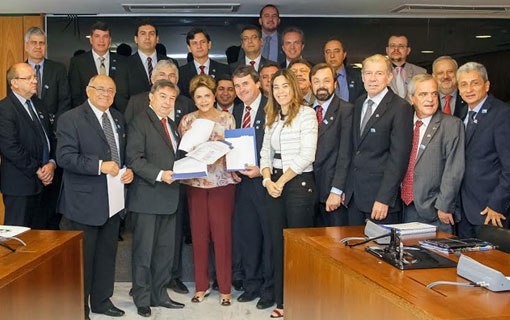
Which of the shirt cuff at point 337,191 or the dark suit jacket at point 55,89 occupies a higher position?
the dark suit jacket at point 55,89

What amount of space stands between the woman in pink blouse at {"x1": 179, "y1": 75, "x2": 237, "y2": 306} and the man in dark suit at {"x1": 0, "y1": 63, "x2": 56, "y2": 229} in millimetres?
1126

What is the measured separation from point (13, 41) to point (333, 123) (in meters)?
4.35

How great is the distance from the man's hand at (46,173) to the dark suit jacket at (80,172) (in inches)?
22.8

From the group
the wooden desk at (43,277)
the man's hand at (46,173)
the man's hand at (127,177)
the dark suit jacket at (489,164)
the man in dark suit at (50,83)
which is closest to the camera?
the wooden desk at (43,277)

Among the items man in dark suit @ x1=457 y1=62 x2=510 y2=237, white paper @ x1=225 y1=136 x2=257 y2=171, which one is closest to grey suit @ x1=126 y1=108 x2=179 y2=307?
white paper @ x1=225 y1=136 x2=257 y2=171

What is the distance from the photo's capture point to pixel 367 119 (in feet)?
12.1

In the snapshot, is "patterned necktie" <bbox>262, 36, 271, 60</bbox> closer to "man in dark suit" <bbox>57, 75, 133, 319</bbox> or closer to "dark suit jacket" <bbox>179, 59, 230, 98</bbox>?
"dark suit jacket" <bbox>179, 59, 230, 98</bbox>

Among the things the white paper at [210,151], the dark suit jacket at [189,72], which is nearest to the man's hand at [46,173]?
the white paper at [210,151]

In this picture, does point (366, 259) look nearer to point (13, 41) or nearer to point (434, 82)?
point (434, 82)

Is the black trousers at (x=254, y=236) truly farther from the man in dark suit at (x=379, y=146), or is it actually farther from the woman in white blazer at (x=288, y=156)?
the man in dark suit at (x=379, y=146)

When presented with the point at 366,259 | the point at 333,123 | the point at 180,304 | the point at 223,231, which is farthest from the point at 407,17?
the point at 366,259

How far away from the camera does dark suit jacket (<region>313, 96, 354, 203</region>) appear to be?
3.81 m

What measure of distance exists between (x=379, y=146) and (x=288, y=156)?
591 mm

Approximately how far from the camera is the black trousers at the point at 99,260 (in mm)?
3773
